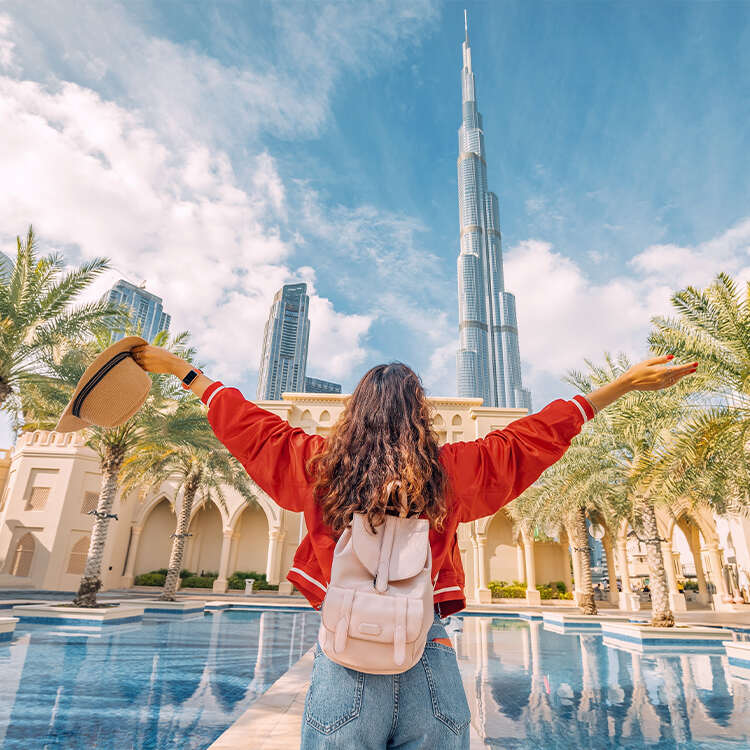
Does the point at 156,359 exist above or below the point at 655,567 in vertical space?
above

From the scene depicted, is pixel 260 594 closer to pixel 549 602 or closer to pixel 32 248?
pixel 549 602

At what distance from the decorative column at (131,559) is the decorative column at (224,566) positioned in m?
3.99

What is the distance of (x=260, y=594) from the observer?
23.2 metres

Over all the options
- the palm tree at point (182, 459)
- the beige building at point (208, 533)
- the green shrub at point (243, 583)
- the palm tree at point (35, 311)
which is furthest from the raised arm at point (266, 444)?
the green shrub at point (243, 583)

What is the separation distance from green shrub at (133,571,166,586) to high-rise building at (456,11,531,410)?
13806 cm

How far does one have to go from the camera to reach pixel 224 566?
2427 cm

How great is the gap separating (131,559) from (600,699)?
23.7m

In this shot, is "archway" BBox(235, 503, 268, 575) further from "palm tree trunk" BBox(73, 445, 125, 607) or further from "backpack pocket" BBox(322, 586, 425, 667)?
"backpack pocket" BBox(322, 586, 425, 667)

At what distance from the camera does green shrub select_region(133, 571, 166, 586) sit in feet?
80.7

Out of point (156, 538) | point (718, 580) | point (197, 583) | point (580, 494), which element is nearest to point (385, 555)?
point (580, 494)

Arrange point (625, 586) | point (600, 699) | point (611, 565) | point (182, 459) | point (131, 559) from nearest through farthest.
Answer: point (600, 699)
point (182, 459)
point (625, 586)
point (611, 565)
point (131, 559)

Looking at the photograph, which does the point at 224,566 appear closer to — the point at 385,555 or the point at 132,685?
the point at 132,685

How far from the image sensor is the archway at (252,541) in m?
26.7

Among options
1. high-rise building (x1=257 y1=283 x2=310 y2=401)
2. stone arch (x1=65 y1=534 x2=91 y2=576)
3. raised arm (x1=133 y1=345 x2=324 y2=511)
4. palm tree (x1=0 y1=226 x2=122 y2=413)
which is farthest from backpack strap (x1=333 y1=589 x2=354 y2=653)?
high-rise building (x1=257 y1=283 x2=310 y2=401)
